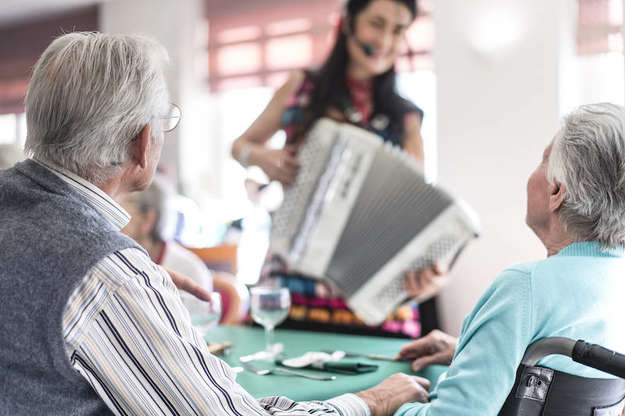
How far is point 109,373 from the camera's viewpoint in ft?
2.81

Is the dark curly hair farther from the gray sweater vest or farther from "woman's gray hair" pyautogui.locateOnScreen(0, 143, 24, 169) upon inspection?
the gray sweater vest

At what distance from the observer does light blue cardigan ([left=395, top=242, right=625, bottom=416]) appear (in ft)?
3.22

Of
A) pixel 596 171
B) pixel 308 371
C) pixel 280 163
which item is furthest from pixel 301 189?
pixel 596 171

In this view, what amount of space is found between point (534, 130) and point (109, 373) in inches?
112

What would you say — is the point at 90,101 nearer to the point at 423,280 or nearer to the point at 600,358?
the point at 600,358

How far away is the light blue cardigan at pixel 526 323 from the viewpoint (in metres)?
0.98

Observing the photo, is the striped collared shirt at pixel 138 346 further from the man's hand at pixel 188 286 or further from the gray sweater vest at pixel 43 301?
the man's hand at pixel 188 286

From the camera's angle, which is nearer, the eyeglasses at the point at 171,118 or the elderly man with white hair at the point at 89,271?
the elderly man with white hair at the point at 89,271

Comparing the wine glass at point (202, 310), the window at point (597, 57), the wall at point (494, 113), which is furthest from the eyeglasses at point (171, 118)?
the window at point (597, 57)

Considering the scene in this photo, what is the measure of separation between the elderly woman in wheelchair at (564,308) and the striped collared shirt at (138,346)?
1.22 ft

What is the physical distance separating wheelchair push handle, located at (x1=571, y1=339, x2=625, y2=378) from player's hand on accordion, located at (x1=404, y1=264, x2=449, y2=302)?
1096 millimetres

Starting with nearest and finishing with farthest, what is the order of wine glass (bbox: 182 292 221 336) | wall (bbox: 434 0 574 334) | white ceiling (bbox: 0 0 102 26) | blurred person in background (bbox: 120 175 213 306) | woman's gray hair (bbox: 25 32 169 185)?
woman's gray hair (bbox: 25 32 169 185)
wine glass (bbox: 182 292 221 336)
blurred person in background (bbox: 120 175 213 306)
wall (bbox: 434 0 574 334)
white ceiling (bbox: 0 0 102 26)

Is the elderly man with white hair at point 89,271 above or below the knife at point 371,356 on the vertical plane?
above

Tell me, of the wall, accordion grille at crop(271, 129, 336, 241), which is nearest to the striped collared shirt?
accordion grille at crop(271, 129, 336, 241)
